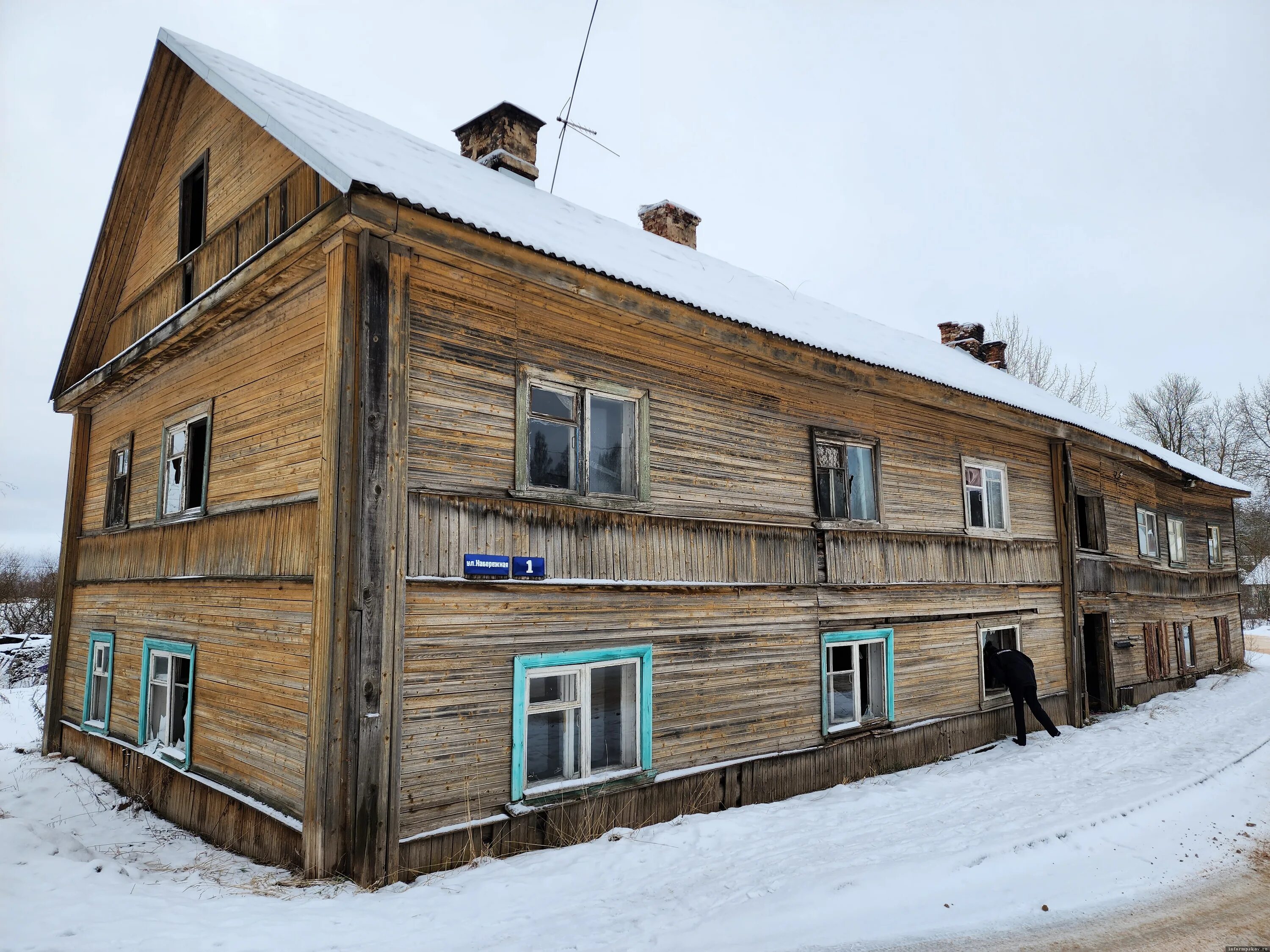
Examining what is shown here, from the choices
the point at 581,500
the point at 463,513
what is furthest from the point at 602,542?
the point at 463,513

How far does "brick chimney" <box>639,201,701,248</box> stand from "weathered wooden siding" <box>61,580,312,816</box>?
32.9 ft

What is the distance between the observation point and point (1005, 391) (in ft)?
55.2

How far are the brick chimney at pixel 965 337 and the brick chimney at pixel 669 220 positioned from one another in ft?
33.4

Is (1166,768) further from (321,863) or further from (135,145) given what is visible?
(135,145)

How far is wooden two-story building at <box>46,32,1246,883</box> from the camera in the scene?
22.0ft

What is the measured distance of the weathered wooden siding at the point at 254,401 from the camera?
24.1 feet

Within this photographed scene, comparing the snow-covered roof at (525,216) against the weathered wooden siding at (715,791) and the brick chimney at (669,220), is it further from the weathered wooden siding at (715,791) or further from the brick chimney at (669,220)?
the weathered wooden siding at (715,791)

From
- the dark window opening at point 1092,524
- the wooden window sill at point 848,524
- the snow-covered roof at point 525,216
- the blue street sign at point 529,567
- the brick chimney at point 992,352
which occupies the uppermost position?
the brick chimney at point 992,352

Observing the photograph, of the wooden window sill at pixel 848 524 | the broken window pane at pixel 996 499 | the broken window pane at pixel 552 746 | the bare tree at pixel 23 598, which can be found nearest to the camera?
the broken window pane at pixel 552 746

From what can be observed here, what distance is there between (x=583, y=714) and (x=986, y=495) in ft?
30.7

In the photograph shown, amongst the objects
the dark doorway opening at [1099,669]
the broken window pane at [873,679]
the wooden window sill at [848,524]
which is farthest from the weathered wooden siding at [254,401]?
the dark doorway opening at [1099,669]

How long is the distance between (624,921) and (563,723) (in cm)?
234

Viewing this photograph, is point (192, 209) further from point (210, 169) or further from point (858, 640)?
point (858, 640)

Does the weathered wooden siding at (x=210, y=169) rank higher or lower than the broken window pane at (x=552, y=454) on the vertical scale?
higher
